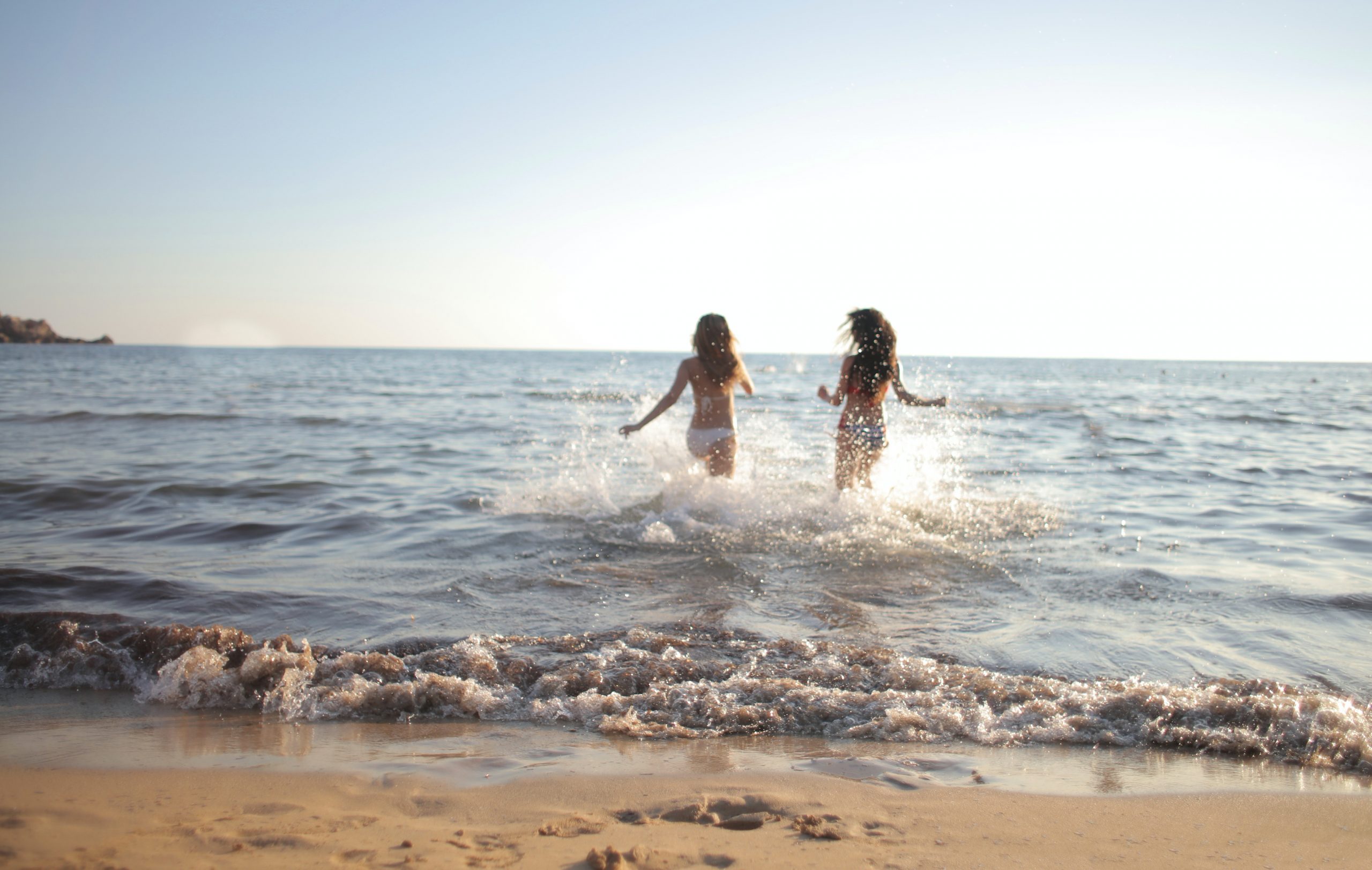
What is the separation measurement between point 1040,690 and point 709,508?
413cm

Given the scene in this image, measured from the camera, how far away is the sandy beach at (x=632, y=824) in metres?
2.07

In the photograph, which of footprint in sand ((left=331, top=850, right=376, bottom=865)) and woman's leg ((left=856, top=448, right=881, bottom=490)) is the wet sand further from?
woman's leg ((left=856, top=448, right=881, bottom=490))

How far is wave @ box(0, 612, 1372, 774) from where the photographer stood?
310cm

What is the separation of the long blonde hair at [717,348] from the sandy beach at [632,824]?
16.2 ft

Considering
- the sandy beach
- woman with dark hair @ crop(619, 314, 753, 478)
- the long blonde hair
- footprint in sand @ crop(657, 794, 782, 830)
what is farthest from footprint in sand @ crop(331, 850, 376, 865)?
the long blonde hair

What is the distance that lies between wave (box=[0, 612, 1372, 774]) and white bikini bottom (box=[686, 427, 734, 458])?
11.8ft

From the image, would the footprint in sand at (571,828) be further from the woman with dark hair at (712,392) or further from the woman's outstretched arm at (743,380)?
the woman's outstretched arm at (743,380)

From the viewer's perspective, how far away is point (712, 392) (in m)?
7.40

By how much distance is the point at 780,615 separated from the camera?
15.0 feet

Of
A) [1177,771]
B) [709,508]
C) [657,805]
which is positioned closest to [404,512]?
[709,508]

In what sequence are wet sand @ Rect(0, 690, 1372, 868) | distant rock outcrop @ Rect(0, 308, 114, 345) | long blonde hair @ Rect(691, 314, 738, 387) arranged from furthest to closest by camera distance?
distant rock outcrop @ Rect(0, 308, 114, 345), long blonde hair @ Rect(691, 314, 738, 387), wet sand @ Rect(0, 690, 1372, 868)

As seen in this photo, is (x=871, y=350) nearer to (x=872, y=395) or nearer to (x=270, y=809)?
(x=872, y=395)

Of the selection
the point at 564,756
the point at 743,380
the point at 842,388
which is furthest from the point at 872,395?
the point at 564,756

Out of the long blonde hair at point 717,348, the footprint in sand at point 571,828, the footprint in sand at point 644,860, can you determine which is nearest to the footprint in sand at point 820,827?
the footprint in sand at point 644,860
